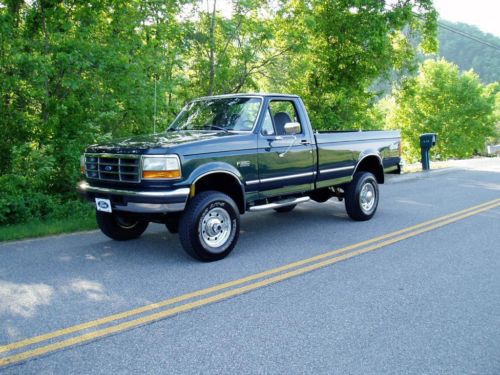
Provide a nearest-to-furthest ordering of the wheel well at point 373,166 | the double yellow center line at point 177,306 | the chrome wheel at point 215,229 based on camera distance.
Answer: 1. the double yellow center line at point 177,306
2. the chrome wheel at point 215,229
3. the wheel well at point 373,166

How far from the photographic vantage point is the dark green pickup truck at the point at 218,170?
18.5 ft

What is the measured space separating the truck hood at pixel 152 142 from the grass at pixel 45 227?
1.92m

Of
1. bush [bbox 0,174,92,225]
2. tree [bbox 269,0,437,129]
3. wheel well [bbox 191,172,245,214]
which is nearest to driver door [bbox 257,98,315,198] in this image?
wheel well [bbox 191,172,245,214]

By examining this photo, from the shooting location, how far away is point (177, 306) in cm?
445

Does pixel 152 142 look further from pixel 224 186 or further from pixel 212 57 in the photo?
pixel 212 57

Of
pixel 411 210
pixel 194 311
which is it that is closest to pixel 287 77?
pixel 411 210

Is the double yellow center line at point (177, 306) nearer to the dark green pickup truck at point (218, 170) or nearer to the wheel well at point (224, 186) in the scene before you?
the dark green pickup truck at point (218, 170)

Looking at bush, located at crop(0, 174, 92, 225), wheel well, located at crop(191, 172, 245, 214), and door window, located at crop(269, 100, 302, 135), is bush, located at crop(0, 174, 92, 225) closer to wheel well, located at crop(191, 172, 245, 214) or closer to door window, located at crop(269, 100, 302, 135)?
wheel well, located at crop(191, 172, 245, 214)

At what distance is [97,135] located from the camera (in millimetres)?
9141

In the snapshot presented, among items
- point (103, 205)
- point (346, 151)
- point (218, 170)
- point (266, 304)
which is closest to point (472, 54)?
point (346, 151)

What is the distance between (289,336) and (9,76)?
281 inches

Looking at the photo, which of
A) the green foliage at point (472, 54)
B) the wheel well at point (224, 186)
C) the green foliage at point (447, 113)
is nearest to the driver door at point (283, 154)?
the wheel well at point (224, 186)

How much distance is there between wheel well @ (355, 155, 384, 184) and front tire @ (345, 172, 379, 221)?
296 millimetres

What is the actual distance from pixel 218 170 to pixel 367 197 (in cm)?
369
